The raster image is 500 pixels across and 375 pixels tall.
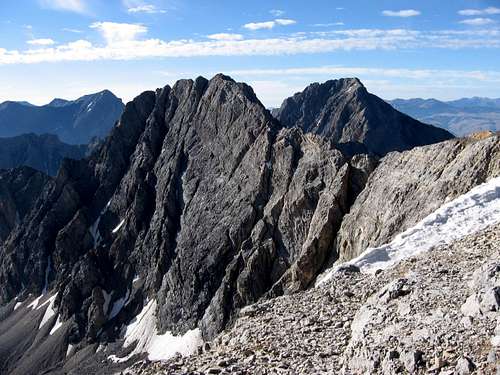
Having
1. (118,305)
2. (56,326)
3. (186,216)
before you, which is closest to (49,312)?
(56,326)

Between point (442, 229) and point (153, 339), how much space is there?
238ft

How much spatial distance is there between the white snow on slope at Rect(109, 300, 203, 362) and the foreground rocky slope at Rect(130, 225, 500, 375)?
180 feet

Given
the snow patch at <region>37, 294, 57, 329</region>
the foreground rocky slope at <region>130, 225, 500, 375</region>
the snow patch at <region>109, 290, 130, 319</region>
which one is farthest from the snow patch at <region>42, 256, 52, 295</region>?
the foreground rocky slope at <region>130, 225, 500, 375</region>

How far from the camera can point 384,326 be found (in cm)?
1900

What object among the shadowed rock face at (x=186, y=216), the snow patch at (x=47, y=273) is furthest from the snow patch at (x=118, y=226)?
the snow patch at (x=47, y=273)

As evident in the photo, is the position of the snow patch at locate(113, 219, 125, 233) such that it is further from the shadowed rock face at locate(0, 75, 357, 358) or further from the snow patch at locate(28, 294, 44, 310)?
the snow patch at locate(28, 294, 44, 310)

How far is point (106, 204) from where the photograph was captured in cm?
13775

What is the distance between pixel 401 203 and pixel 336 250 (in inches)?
480

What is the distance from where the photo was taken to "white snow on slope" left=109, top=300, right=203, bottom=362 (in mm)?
82812

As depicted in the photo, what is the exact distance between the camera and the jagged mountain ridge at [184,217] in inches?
2827

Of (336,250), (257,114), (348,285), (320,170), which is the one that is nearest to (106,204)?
(257,114)

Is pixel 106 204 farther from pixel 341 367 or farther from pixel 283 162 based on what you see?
pixel 341 367

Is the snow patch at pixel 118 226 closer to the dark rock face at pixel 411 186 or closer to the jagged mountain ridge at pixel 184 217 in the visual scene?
the jagged mountain ridge at pixel 184 217

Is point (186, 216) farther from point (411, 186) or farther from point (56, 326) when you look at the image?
point (411, 186)
